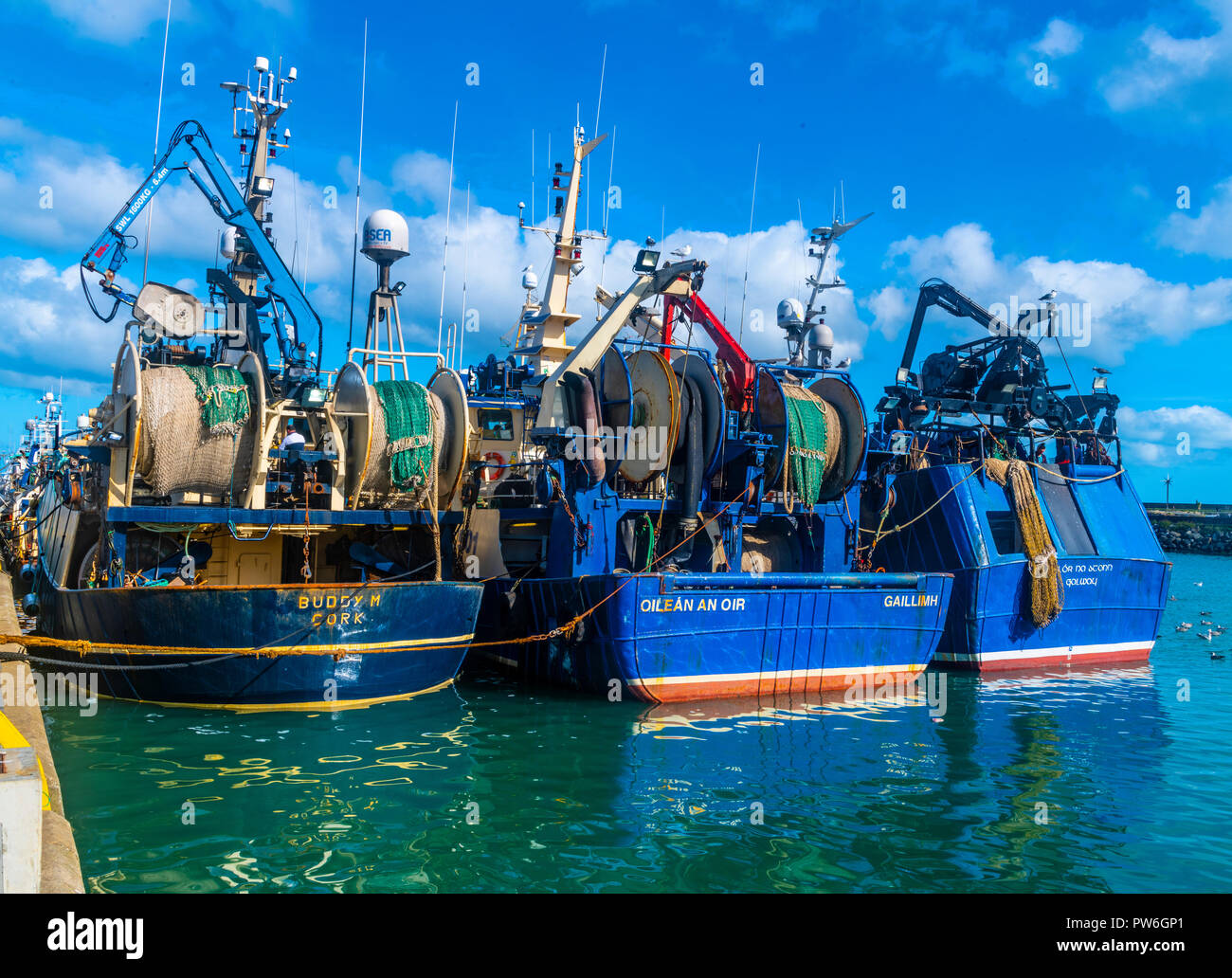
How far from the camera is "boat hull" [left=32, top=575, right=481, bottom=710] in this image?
1337cm

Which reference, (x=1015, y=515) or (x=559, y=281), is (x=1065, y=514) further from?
(x=559, y=281)

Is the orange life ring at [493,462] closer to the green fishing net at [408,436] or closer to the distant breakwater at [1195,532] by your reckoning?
the green fishing net at [408,436]

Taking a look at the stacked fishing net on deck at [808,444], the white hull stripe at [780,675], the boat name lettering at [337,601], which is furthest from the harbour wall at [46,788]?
the stacked fishing net on deck at [808,444]

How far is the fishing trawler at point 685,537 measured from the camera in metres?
15.4

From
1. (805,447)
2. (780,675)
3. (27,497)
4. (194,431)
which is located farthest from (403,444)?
(27,497)

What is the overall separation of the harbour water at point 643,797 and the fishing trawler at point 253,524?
2.62 ft

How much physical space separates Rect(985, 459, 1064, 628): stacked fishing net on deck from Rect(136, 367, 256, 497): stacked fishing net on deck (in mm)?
16049

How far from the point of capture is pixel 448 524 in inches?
666

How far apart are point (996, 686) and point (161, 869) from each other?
616 inches

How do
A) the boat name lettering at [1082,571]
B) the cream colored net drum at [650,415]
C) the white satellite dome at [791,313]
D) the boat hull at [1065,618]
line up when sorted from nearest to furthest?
1. the cream colored net drum at [650,415]
2. the boat hull at [1065,618]
3. the boat name lettering at [1082,571]
4. the white satellite dome at [791,313]

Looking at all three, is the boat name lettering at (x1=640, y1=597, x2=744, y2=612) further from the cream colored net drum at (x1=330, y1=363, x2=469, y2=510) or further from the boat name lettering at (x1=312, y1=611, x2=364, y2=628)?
the boat name lettering at (x1=312, y1=611, x2=364, y2=628)

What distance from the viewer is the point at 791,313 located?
84.3ft
